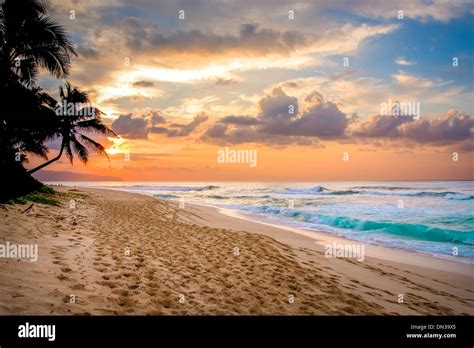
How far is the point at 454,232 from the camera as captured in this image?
49.9ft

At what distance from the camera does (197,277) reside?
5.54 m

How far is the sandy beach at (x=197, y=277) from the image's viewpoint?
4074 mm

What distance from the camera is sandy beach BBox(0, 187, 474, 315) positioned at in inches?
160
